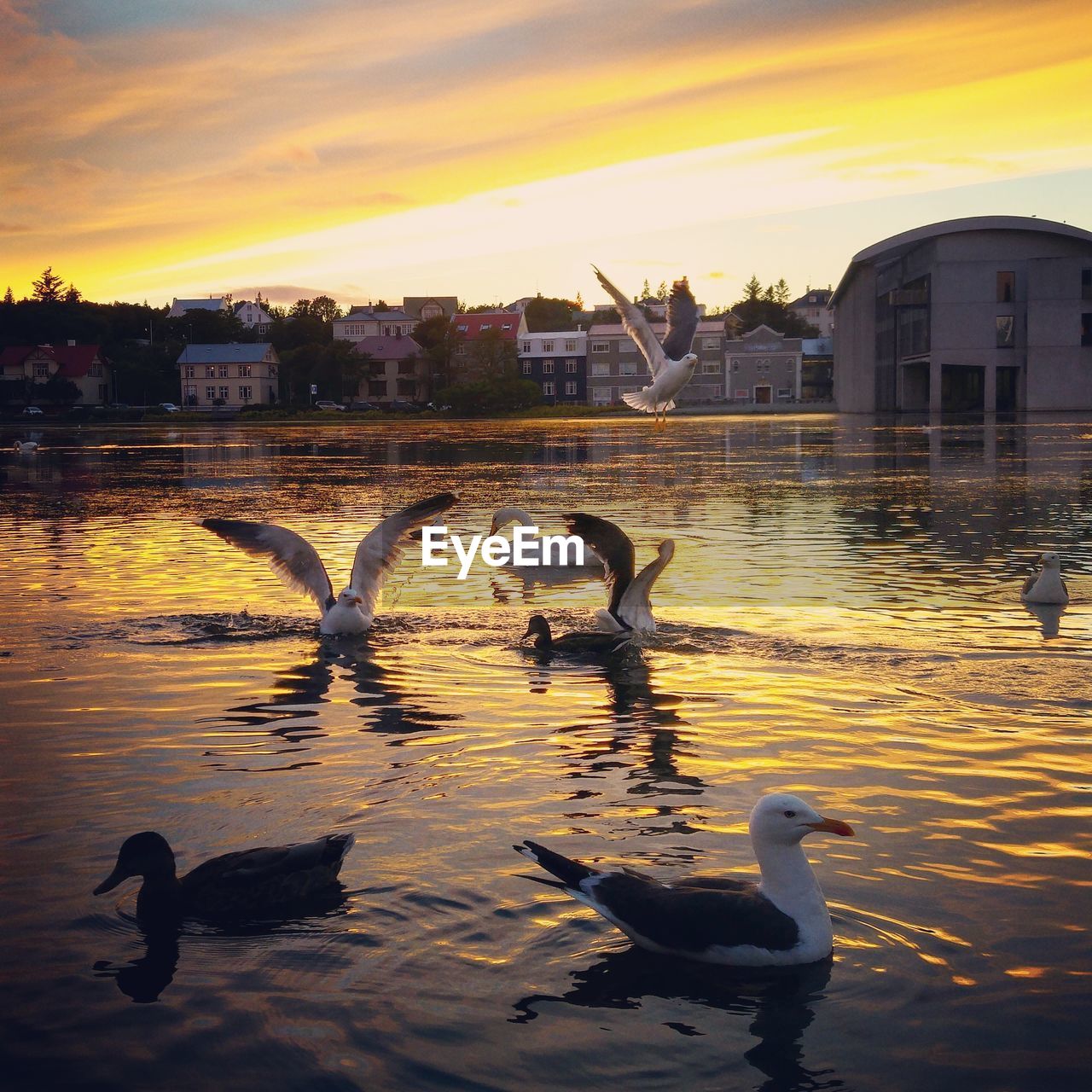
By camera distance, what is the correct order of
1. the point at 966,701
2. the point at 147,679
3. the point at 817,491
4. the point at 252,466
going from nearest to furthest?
the point at 966,701 < the point at 147,679 < the point at 817,491 < the point at 252,466

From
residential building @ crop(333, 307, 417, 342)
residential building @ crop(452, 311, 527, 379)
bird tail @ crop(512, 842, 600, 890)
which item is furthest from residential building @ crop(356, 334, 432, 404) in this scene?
bird tail @ crop(512, 842, 600, 890)

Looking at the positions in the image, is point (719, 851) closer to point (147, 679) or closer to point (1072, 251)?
point (147, 679)

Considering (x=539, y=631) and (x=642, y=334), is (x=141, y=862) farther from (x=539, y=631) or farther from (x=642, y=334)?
(x=642, y=334)

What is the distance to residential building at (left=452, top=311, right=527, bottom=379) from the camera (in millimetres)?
132125

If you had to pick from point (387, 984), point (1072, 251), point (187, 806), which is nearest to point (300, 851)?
point (387, 984)

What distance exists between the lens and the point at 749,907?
5.50 meters

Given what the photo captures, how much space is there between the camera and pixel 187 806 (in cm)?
771

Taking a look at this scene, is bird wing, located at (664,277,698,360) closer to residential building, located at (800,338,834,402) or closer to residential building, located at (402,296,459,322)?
residential building, located at (800,338,834,402)

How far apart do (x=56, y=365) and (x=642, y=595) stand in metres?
148

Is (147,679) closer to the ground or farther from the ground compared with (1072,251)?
closer to the ground

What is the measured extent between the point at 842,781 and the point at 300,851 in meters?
3.44

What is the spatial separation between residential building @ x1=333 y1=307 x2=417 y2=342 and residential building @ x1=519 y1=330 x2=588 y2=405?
20419 mm

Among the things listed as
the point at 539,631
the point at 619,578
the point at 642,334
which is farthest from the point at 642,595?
the point at 642,334

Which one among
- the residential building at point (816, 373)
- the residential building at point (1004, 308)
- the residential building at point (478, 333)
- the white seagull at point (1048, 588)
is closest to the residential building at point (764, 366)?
the residential building at point (816, 373)
